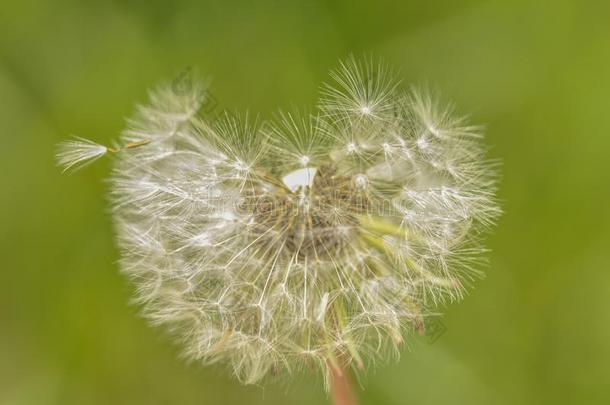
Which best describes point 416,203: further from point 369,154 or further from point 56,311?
point 56,311

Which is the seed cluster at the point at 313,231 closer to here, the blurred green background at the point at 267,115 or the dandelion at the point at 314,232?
the dandelion at the point at 314,232

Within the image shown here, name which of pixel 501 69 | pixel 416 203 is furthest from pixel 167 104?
pixel 501 69

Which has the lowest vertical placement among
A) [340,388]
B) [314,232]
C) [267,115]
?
[340,388]

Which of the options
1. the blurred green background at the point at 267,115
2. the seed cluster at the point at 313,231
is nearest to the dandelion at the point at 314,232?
the seed cluster at the point at 313,231

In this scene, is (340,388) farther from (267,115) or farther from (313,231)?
(267,115)

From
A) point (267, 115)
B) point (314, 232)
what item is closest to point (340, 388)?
point (314, 232)

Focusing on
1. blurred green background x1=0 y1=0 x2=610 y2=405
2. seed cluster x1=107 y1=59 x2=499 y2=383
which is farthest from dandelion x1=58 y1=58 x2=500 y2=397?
blurred green background x1=0 y1=0 x2=610 y2=405

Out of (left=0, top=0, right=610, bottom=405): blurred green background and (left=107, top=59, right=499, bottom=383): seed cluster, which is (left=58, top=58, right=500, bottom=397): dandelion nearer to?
(left=107, top=59, right=499, bottom=383): seed cluster

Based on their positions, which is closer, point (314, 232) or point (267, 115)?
point (314, 232)
